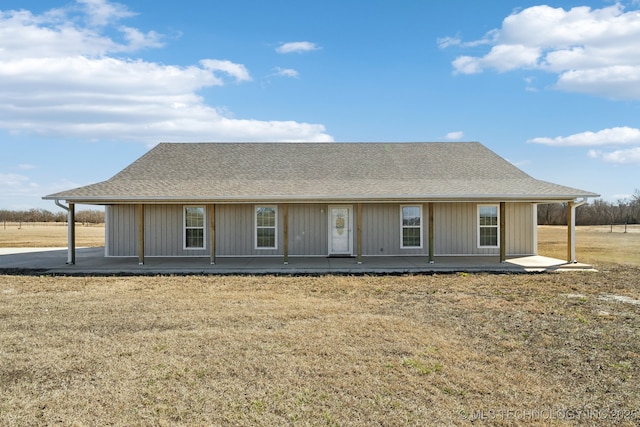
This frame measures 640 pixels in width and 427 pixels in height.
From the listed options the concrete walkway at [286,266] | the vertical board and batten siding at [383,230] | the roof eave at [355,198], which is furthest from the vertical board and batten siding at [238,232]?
the vertical board and batten siding at [383,230]

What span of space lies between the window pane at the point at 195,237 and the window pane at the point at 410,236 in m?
7.49

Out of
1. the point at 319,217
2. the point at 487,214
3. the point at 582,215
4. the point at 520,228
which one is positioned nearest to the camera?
the point at 319,217

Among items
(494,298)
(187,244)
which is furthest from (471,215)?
(187,244)

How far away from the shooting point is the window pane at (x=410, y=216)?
17281 millimetres

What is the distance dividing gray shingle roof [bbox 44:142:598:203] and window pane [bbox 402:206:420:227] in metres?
1.07

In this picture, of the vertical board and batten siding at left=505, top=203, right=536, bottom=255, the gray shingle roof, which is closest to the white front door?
the gray shingle roof

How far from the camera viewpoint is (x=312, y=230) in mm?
17328

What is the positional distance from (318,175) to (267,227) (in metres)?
2.74

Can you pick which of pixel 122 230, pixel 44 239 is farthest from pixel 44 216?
pixel 122 230

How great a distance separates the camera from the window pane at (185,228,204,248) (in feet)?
57.2

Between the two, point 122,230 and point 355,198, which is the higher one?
point 355,198

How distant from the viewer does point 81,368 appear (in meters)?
5.69

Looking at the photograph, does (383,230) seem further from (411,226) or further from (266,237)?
(266,237)

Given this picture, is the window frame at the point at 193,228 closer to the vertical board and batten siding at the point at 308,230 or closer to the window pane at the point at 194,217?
the window pane at the point at 194,217
